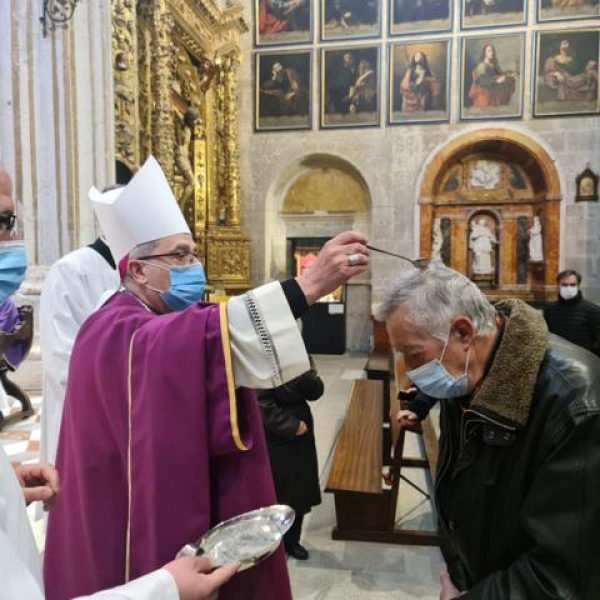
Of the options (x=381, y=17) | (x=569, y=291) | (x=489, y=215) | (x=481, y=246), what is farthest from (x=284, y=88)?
(x=569, y=291)

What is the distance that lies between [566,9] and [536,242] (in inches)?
208

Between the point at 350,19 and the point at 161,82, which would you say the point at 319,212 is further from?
the point at 161,82

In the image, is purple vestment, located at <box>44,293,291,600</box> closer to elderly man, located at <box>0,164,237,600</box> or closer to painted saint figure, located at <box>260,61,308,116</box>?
elderly man, located at <box>0,164,237,600</box>

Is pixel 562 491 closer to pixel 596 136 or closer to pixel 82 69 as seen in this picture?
pixel 82 69

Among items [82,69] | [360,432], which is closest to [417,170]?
[82,69]

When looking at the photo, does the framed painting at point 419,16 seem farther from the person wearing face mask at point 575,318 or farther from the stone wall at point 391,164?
the person wearing face mask at point 575,318

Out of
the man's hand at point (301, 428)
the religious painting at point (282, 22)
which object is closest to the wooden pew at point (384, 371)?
the man's hand at point (301, 428)

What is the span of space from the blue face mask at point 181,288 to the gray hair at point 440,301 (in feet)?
2.19

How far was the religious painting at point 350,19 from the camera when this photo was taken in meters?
12.2

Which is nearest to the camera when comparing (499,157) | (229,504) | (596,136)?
(229,504)

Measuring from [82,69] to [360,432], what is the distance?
4949 millimetres

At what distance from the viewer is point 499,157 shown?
1243cm

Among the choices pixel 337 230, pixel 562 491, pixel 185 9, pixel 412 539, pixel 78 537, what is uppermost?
pixel 185 9

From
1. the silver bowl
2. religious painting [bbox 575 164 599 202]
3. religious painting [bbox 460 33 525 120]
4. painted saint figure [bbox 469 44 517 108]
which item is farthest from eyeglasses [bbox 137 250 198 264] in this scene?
religious painting [bbox 575 164 599 202]
